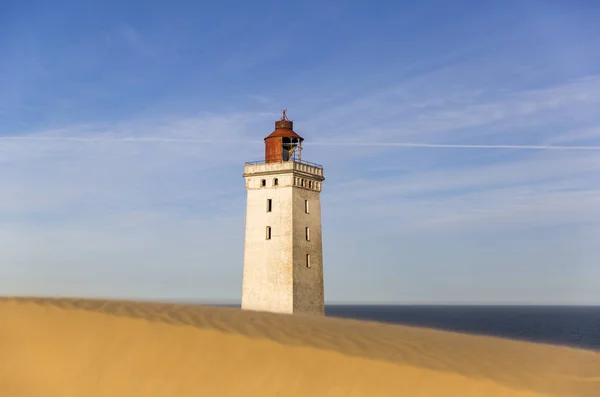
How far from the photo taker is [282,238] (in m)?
31.7

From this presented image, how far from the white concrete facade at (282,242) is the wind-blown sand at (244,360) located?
15270 millimetres

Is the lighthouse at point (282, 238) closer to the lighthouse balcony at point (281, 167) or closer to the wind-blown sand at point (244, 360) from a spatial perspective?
the lighthouse balcony at point (281, 167)

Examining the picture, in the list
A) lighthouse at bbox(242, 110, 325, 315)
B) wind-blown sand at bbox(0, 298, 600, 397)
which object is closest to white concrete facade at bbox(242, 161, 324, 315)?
lighthouse at bbox(242, 110, 325, 315)

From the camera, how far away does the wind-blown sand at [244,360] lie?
11.0 metres

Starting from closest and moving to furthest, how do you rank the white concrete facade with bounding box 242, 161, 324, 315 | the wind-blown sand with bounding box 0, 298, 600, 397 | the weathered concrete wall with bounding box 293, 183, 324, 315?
1. the wind-blown sand with bounding box 0, 298, 600, 397
2. the white concrete facade with bounding box 242, 161, 324, 315
3. the weathered concrete wall with bounding box 293, 183, 324, 315

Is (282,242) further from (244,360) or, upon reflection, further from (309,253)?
(244,360)

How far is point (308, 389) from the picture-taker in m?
11.0

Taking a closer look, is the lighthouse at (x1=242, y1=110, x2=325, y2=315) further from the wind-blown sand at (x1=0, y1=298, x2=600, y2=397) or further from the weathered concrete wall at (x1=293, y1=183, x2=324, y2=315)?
the wind-blown sand at (x1=0, y1=298, x2=600, y2=397)

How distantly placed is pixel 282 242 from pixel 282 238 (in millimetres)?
218

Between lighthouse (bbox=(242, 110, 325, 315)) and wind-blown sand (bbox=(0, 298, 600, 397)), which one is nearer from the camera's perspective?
wind-blown sand (bbox=(0, 298, 600, 397))

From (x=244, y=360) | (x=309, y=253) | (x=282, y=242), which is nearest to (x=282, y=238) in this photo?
(x=282, y=242)

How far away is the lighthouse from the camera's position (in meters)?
31.4

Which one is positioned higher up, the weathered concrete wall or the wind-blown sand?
the weathered concrete wall

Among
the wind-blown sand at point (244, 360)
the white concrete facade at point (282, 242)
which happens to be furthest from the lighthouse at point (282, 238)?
the wind-blown sand at point (244, 360)
